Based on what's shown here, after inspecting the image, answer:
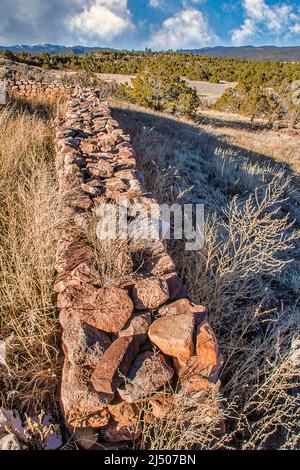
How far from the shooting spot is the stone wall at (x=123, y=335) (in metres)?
1.40

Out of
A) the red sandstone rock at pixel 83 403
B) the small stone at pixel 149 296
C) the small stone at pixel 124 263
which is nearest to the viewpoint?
the red sandstone rock at pixel 83 403

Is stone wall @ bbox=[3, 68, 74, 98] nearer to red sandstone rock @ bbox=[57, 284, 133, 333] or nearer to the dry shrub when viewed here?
red sandstone rock @ bbox=[57, 284, 133, 333]

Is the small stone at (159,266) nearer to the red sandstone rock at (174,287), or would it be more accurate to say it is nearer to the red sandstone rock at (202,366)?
the red sandstone rock at (174,287)

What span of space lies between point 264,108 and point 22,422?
21.2 metres

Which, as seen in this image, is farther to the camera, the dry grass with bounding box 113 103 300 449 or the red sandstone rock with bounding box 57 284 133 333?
the dry grass with bounding box 113 103 300 449

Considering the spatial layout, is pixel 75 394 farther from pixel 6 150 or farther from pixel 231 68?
pixel 231 68

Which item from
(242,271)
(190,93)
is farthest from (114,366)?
(190,93)

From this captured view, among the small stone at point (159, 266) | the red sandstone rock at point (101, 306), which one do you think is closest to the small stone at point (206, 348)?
the red sandstone rock at point (101, 306)

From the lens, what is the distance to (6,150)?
3.62m

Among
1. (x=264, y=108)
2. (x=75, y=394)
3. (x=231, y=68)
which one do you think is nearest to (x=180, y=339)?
(x=75, y=394)

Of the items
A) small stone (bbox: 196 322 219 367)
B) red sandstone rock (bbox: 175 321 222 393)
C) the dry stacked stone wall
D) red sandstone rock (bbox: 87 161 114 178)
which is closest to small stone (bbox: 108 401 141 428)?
the dry stacked stone wall

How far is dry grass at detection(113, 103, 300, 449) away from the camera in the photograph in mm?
1693

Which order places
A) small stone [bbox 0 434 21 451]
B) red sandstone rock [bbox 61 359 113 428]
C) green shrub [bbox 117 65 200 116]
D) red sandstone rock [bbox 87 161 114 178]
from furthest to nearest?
green shrub [bbox 117 65 200 116]
red sandstone rock [bbox 87 161 114 178]
red sandstone rock [bbox 61 359 113 428]
small stone [bbox 0 434 21 451]
